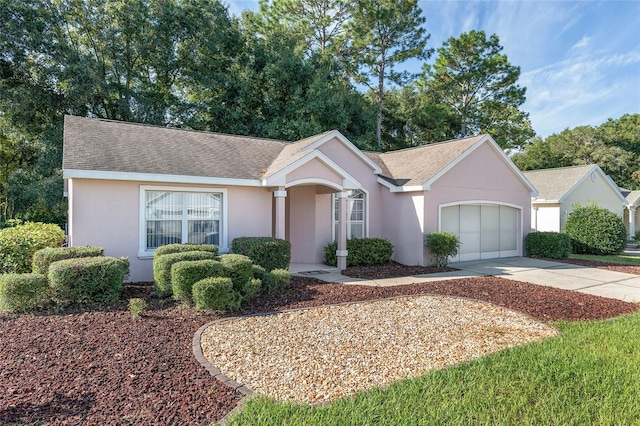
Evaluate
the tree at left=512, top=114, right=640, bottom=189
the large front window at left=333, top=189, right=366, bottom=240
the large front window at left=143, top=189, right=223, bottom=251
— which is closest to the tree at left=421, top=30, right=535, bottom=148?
the tree at left=512, top=114, right=640, bottom=189

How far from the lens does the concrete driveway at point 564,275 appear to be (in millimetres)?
9188

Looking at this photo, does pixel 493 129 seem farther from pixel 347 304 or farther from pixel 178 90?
pixel 347 304

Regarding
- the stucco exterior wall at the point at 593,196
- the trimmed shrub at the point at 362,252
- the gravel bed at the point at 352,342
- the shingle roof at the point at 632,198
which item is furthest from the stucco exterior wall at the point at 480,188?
the shingle roof at the point at 632,198

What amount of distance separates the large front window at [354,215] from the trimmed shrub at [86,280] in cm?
763

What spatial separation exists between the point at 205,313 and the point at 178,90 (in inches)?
960

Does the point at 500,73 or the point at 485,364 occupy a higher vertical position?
the point at 500,73

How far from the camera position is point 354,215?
45.2ft

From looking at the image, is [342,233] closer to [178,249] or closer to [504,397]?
[178,249]

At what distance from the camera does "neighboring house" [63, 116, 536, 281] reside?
31.7 feet

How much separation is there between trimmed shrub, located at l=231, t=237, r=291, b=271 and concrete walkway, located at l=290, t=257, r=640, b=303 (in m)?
1.26

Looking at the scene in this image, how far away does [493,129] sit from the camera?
105 ft

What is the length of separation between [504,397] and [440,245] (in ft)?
28.9

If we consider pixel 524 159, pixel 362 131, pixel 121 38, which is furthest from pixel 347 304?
pixel 524 159

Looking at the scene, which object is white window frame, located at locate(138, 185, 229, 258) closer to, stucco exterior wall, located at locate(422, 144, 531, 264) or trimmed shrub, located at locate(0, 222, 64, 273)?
trimmed shrub, located at locate(0, 222, 64, 273)
